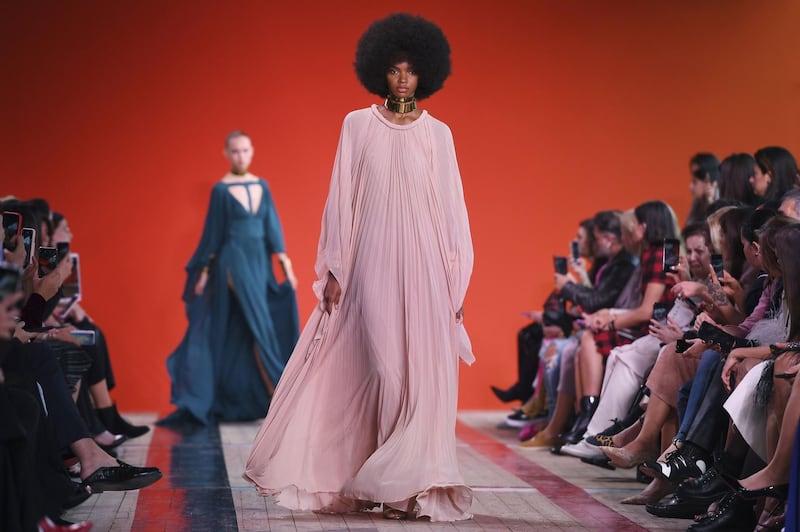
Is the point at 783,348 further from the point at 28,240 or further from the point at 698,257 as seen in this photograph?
the point at 28,240

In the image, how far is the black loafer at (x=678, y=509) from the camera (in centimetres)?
364

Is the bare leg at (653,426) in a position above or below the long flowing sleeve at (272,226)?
below

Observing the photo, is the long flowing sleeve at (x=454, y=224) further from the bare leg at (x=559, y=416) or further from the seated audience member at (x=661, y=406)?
→ the bare leg at (x=559, y=416)

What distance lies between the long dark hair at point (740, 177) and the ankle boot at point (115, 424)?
295 centimetres

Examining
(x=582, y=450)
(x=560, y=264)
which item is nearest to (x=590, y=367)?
(x=582, y=450)

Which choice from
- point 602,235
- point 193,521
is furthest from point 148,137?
point 193,521

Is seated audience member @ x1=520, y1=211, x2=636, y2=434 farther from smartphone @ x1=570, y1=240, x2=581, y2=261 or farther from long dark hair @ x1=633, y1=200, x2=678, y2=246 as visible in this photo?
long dark hair @ x1=633, y1=200, x2=678, y2=246

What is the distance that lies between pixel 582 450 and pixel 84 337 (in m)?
2.15

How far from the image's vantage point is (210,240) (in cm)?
675

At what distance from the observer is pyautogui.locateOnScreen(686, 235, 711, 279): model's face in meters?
4.50

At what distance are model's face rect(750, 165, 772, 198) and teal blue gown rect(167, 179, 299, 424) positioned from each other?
287cm

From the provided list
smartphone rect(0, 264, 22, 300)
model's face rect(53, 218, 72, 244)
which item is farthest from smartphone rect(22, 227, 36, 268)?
model's face rect(53, 218, 72, 244)

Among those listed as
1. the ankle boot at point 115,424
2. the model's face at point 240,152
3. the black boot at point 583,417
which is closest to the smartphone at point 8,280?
the ankle boot at point 115,424

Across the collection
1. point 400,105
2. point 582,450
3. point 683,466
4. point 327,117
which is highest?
point 327,117
